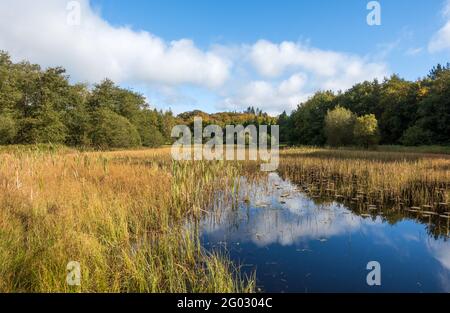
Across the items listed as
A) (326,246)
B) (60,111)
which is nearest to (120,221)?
(326,246)

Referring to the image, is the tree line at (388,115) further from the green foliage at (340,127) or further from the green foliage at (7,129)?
the green foliage at (7,129)

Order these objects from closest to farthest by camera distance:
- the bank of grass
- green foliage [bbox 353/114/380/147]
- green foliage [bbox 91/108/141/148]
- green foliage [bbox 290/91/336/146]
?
the bank of grass, green foliage [bbox 353/114/380/147], green foliage [bbox 91/108/141/148], green foliage [bbox 290/91/336/146]

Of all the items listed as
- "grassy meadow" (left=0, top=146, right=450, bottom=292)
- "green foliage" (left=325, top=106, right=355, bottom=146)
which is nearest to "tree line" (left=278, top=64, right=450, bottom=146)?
"green foliage" (left=325, top=106, right=355, bottom=146)

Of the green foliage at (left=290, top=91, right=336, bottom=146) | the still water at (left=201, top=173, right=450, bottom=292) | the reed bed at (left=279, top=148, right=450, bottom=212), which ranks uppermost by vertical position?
the green foliage at (left=290, top=91, right=336, bottom=146)

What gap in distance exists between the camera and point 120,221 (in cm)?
576

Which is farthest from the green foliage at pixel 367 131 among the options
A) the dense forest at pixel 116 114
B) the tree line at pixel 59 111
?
the tree line at pixel 59 111

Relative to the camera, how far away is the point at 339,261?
4.89m

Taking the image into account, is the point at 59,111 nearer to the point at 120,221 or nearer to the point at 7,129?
the point at 7,129

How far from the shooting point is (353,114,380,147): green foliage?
35.2 metres

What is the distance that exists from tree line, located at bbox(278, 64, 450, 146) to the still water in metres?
31.3

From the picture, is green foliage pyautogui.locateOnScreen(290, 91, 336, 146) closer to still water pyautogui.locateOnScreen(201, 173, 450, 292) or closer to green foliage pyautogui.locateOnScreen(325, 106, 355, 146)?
green foliage pyautogui.locateOnScreen(325, 106, 355, 146)

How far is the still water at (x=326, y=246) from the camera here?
423cm
